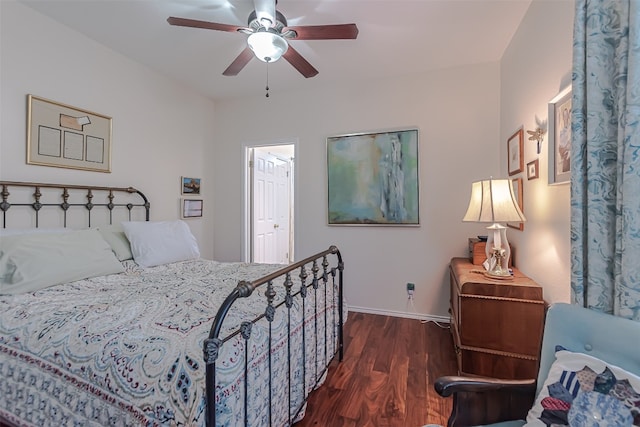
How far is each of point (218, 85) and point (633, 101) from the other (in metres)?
3.65

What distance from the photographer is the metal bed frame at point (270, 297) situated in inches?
36.1

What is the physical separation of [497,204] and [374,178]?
153 cm

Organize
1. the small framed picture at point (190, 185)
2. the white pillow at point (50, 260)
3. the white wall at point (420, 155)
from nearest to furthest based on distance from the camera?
the white pillow at point (50, 260) → the white wall at point (420, 155) → the small framed picture at point (190, 185)

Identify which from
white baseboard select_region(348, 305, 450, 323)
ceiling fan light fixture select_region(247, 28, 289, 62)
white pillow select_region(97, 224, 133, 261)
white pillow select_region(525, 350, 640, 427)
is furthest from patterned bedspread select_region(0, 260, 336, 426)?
white baseboard select_region(348, 305, 450, 323)

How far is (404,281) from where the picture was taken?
3.27 metres

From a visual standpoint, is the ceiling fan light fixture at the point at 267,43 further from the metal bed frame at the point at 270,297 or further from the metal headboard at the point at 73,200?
the metal headboard at the point at 73,200

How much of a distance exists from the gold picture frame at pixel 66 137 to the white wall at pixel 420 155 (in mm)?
1600

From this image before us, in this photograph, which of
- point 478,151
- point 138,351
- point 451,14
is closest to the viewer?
point 138,351

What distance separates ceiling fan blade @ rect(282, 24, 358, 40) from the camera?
6.15 feet

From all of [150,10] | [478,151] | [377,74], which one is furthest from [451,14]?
[150,10]

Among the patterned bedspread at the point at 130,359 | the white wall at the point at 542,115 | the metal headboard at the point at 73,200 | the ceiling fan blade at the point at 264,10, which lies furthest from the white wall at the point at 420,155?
the patterned bedspread at the point at 130,359

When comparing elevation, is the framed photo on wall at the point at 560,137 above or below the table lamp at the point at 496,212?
above

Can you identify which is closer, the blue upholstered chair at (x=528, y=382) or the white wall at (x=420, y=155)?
the blue upholstered chair at (x=528, y=382)

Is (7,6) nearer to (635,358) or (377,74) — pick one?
(377,74)
